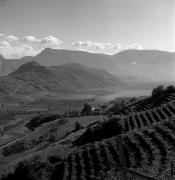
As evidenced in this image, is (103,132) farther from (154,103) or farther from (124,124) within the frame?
(154,103)

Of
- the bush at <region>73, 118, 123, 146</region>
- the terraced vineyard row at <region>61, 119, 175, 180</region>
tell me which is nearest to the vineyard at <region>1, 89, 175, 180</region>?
the terraced vineyard row at <region>61, 119, 175, 180</region>

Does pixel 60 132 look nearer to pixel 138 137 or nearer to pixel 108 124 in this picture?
pixel 108 124

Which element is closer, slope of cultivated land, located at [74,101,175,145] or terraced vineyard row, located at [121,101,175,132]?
slope of cultivated land, located at [74,101,175,145]

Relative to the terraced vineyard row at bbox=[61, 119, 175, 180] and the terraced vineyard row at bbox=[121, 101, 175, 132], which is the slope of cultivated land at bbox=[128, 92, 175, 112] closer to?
the terraced vineyard row at bbox=[121, 101, 175, 132]

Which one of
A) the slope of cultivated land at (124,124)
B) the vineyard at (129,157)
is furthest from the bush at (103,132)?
the vineyard at (129,157)

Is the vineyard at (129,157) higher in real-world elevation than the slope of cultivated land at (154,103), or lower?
lower

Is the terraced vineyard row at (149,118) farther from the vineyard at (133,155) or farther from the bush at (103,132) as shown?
the vineyard at (133,155)

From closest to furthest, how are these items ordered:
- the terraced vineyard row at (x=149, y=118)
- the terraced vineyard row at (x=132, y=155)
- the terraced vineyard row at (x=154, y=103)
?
the terraced vineyard row at (x=132, y=155) < the terraced vineyard row at (x=149, y=118) < the terraced vineyard row at (x=154, y=103)

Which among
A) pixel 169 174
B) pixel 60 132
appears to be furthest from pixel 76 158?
pixel 60 132

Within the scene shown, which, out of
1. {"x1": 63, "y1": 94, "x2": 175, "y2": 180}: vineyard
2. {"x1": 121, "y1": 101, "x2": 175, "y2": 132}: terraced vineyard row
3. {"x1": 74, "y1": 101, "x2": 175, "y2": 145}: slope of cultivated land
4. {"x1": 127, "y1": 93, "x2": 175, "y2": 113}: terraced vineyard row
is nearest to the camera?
{"x1": 63, "y1": 94, "x2": 175, "y2": 180}: vineyard
